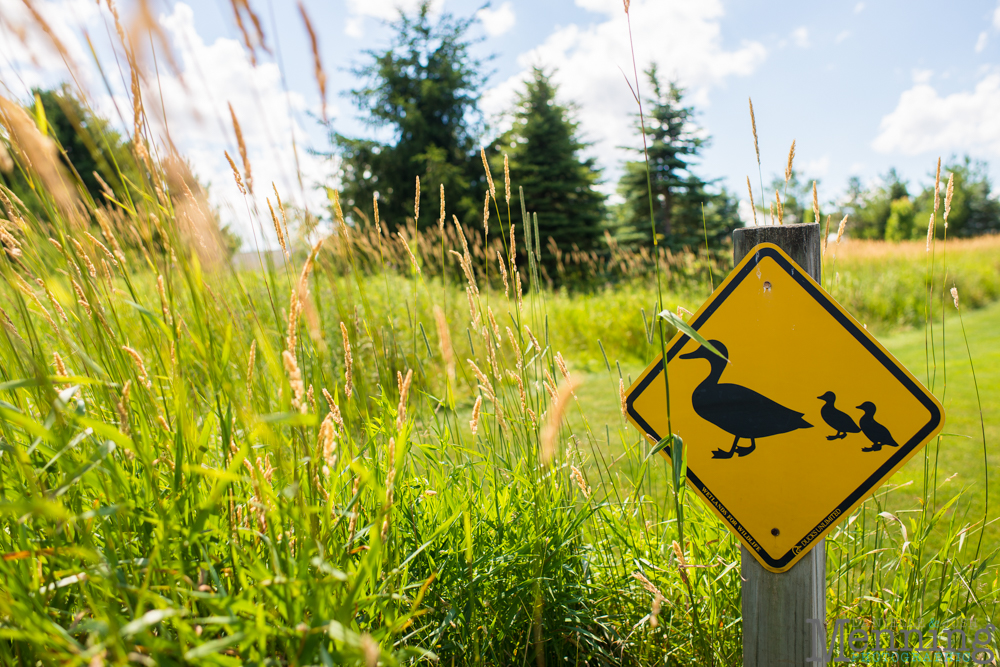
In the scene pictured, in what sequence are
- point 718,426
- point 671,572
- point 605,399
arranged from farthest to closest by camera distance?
1. point 605,399
2. point 671,572
3. point 718,426

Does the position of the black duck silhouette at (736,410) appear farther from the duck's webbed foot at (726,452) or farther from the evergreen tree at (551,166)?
the evergreen tree at (551,166)

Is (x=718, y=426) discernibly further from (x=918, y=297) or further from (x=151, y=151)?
(x=918, y=297)

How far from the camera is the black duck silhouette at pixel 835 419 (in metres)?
1.02

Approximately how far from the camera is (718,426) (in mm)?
1111

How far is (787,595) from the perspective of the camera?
3.53 feet

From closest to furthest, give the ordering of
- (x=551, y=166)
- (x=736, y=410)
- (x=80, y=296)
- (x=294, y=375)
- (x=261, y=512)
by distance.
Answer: (x=294, y=375)
(x=261, y=512)
(x=80, y=296)
(x=736, y=410)
(x=551, y=166)

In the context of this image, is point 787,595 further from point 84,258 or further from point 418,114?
point 418,114

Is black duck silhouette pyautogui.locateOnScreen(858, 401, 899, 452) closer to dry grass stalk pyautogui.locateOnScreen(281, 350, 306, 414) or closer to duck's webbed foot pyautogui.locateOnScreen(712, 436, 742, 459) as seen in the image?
duck's webbed foot pyautogui.locateOnScreen(712, 436, 742, 459)

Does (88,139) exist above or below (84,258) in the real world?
above

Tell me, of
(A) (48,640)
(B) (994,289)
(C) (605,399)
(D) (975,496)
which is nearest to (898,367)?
(A) (48,640)

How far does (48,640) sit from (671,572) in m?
1.21

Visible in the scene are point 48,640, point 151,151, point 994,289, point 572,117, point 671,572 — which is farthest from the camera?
point 572,117

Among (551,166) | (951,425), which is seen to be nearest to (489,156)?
(551,166)

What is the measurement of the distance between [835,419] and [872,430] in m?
0.07
